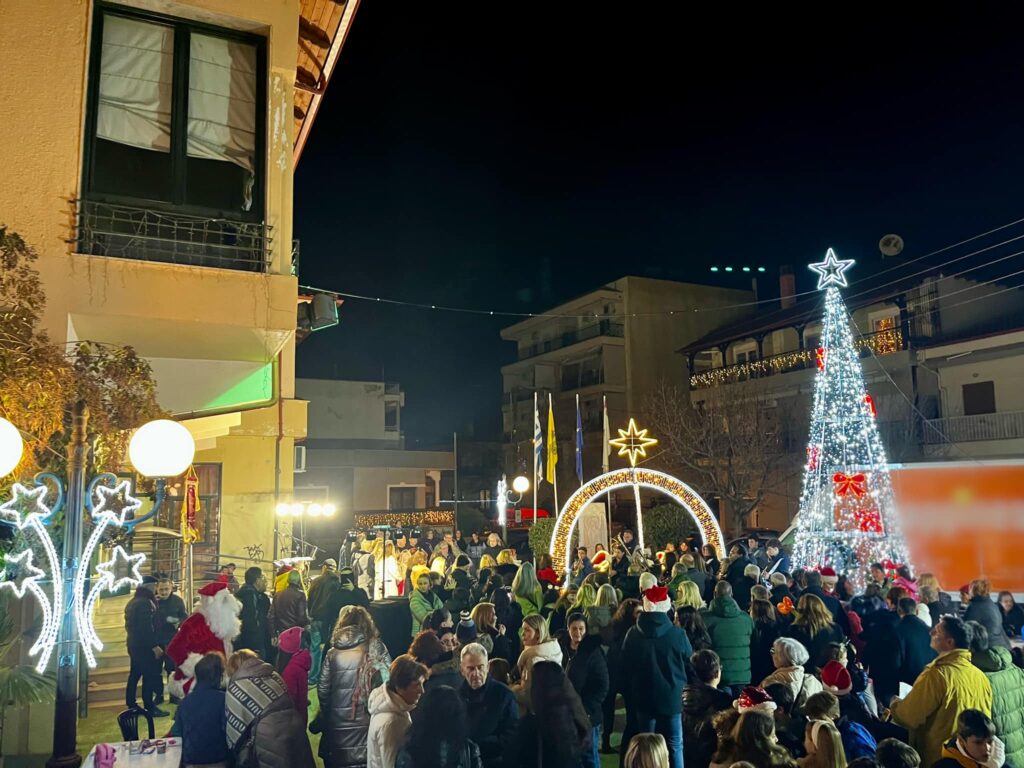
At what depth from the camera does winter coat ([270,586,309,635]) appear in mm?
9109

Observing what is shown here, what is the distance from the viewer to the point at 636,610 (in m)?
7.38

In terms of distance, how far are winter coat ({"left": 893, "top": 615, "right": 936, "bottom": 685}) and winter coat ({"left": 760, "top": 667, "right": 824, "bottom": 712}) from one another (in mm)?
2410

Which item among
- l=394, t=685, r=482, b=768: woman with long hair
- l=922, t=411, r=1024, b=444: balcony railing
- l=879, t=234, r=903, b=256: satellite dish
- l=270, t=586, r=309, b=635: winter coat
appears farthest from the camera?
l=879, t=234, r=903, b=256: satellite dish

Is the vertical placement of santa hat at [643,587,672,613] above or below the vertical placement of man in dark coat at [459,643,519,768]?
above

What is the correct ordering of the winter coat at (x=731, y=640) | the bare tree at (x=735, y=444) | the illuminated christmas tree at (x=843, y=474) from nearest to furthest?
the winter coat at (x=731, y=640) → the illuminated christmas tree at (x=843, y=474) → the bare tree at (x=735, y=444)

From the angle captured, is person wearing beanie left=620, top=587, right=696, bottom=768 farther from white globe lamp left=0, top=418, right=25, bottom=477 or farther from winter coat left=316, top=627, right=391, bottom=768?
white globe lamp left=0, top=418, right=25, bottom=477

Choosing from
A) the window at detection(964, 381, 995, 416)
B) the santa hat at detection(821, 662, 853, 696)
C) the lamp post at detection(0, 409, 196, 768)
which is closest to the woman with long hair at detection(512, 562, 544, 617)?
the santa hat at detection(821, 662, 853, 696)

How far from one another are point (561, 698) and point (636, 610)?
2423 millimetres

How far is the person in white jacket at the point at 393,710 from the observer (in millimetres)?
4555

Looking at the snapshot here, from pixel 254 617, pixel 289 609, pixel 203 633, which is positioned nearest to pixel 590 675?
pixel 203 633

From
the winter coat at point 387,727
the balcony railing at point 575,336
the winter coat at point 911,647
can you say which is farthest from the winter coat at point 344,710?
the balcony railing at point 575,336

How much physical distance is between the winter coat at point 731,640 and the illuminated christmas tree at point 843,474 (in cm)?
1037

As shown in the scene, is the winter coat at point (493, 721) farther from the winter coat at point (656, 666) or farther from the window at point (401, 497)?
the window at point (401, 497)

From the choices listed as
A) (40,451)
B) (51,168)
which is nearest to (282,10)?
(51,168)
